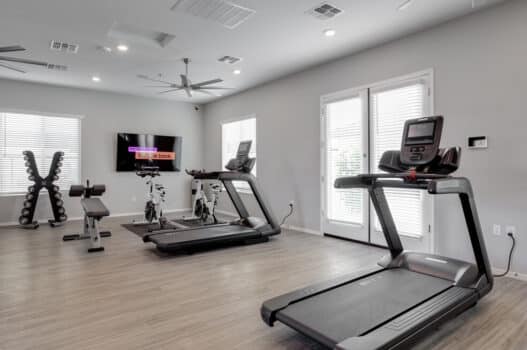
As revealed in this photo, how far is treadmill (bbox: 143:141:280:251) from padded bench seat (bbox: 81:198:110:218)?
0.66 m

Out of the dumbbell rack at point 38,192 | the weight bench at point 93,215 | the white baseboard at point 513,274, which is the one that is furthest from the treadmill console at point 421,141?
the dumbbell rack at point 38,192

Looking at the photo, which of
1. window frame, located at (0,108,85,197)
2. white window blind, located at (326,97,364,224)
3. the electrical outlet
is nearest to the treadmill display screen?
the electrical outlet

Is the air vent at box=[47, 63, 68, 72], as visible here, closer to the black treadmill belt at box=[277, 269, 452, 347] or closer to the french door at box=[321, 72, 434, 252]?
the french door at box=[321, 72, 434, 252]

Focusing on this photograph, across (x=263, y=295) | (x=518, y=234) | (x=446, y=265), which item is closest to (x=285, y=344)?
(x=263, y=295)

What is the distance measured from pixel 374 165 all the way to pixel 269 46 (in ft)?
7.71

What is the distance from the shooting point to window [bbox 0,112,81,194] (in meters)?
6.59

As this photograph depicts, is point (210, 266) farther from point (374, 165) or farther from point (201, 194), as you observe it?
point (201, 194)

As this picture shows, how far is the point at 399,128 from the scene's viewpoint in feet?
14.5

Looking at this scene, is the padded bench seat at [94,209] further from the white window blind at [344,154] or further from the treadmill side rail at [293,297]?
the white window blind at [344,154]

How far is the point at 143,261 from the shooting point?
404cm

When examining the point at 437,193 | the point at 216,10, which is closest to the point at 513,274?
the point at 437,193

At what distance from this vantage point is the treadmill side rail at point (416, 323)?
1.77 m

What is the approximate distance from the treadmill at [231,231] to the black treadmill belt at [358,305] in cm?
237

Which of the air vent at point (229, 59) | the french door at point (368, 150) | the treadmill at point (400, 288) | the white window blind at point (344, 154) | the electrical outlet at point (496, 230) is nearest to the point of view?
the treadmill at point (400, 288)
